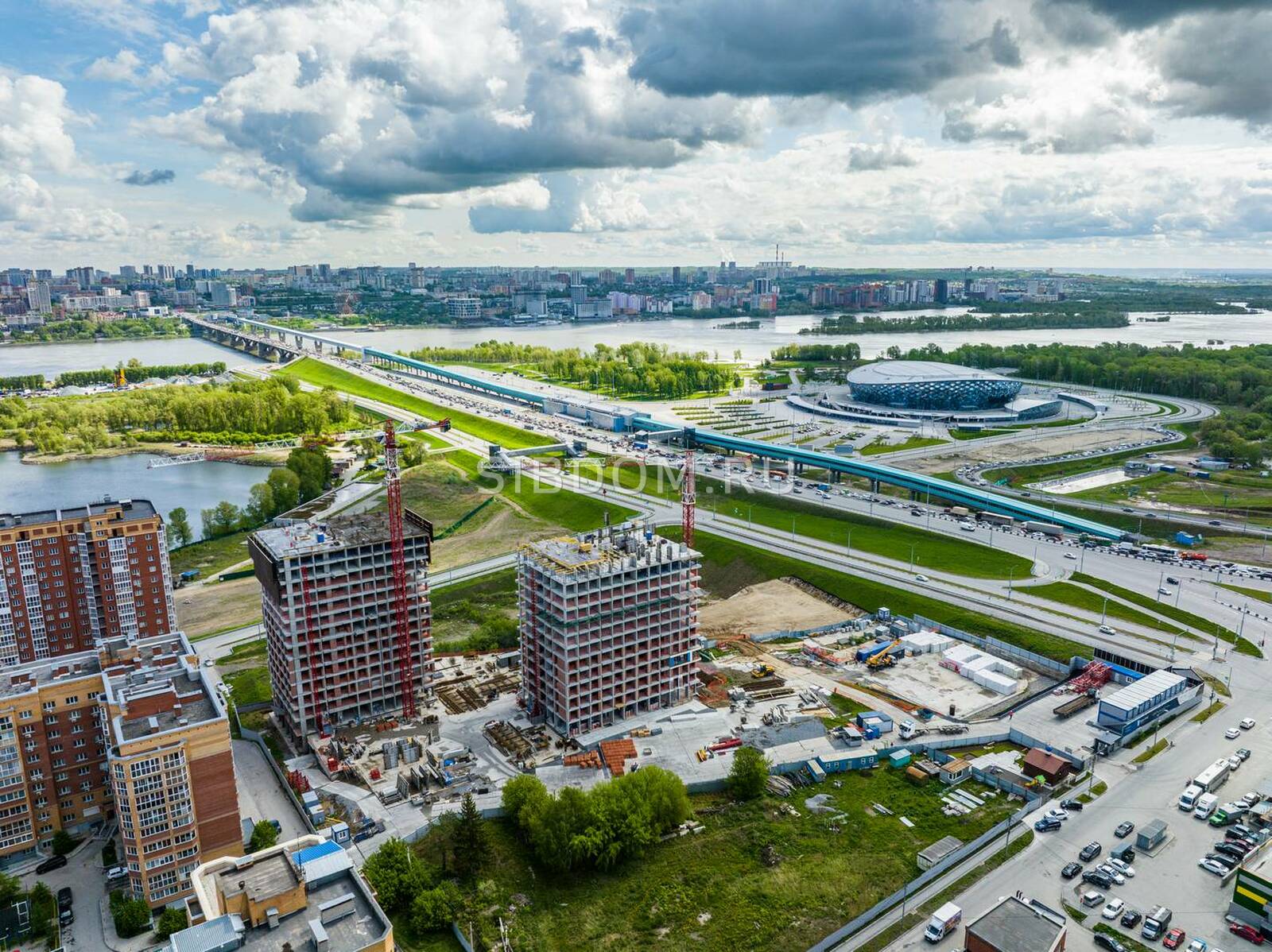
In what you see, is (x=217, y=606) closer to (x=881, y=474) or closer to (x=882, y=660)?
(x=882, y=660)

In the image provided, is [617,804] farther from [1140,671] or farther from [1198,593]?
[1198,593]

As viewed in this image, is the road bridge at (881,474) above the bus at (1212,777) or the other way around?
above

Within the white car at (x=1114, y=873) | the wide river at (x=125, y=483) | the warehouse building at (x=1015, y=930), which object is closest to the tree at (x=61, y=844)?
the warehouse building at (x=1015, y=930)

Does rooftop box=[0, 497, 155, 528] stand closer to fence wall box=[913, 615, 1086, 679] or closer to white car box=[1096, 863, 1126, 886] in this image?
fence wall box=[913, 615, 1086, 679]

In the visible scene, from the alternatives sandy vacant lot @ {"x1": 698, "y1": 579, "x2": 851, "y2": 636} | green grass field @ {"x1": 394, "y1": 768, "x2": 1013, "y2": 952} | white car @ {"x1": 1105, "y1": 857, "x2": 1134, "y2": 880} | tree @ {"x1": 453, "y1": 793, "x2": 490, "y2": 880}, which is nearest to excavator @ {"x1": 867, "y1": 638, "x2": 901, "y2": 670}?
sandy vacant lot @ {"x1": 698, "y1": 579, "x2": 851, "y2": 636}

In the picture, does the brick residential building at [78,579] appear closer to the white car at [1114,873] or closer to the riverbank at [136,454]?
the white car at [1114,873]

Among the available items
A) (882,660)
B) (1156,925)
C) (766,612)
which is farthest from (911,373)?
(1156,925)
